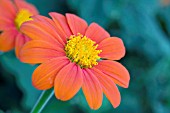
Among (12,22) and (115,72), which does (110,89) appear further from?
(12,22)

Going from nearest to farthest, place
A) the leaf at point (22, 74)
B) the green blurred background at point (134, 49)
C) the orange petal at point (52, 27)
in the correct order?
1. the orange petal at point (52, 27)
2. the leaf at point (22, 74)
3. the green blurred background at point (134, 49)

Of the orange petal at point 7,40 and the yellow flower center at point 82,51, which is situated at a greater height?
the orange petal at point 7,40

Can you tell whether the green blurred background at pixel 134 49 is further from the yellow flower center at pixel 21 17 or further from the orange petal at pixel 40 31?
the orange petal at pixel 40 31

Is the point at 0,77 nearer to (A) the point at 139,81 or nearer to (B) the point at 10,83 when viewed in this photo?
(B) the point at 10,83

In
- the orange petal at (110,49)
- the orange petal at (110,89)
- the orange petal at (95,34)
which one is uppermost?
the orange petal at (95,34)

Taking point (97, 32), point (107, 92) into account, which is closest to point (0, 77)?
point (97, 32)

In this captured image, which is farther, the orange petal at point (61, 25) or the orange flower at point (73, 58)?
the orange petal at point (61, 25)

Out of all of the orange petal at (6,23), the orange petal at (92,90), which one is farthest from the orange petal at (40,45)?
the orange petal at (6,23)

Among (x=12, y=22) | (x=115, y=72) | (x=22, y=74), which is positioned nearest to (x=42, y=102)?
(x=115, y=72)
